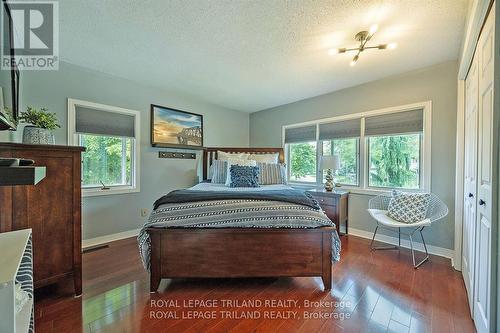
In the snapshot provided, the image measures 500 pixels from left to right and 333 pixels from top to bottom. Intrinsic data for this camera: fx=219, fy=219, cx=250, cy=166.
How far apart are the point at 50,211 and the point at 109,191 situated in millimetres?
1443

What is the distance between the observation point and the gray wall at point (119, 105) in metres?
2.62

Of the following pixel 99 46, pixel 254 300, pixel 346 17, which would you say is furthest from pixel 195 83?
pixel 254 300

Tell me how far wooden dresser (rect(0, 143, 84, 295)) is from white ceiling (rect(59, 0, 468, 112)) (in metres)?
1.22

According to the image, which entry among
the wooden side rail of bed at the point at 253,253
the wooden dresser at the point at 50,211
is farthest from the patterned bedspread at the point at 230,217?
the wooden dresser at the point at 50,211

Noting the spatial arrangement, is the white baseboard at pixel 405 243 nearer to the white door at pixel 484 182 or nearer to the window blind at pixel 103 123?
the white door at pixel 484 182

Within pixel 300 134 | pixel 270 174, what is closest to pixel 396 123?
pixel 300 134

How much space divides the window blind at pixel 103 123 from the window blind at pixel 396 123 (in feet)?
11.9

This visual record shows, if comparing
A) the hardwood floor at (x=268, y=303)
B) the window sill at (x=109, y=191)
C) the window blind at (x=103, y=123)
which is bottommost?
the hardwood floor at (x=268, y=303)

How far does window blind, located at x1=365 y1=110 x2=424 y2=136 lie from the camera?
9.61 ft

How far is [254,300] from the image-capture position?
181 cm

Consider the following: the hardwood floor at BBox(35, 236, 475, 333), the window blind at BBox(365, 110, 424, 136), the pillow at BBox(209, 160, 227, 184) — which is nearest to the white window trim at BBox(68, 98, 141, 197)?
the hardwood floor at BBox(35, 236, 475, 333)

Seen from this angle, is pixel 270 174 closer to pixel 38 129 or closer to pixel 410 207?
pixel 410 207

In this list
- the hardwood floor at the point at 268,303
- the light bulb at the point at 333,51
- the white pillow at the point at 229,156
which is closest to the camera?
the hardwood floor at the point at 268,303

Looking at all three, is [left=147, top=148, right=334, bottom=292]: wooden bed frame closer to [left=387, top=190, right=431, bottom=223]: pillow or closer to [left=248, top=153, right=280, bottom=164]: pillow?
[left=387, top=190, right=431, bottom=223]: pillow
